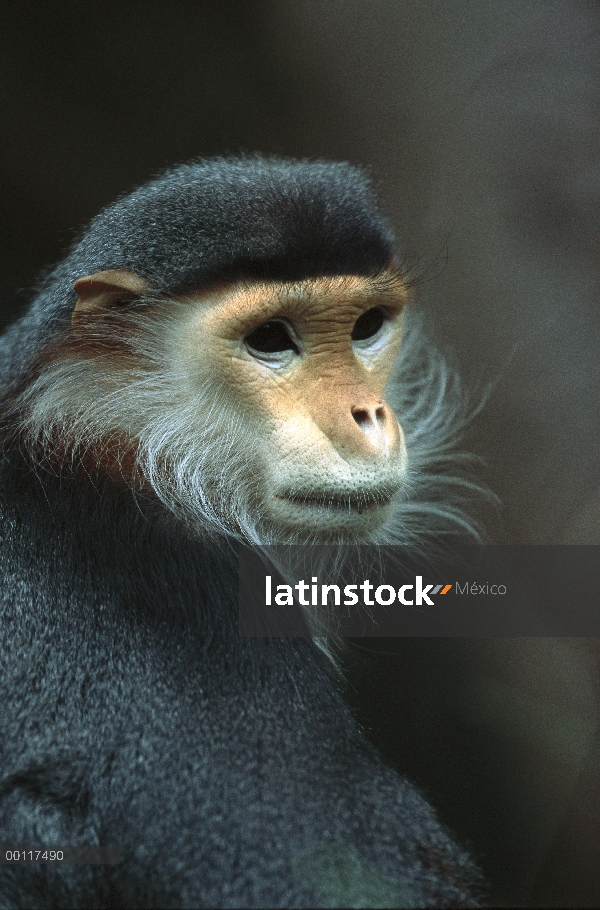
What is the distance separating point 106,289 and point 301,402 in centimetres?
34

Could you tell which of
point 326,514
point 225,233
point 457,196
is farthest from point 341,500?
point 457,196

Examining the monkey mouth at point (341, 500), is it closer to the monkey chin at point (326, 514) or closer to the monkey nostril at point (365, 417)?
the monkey chin at point (326, 514)

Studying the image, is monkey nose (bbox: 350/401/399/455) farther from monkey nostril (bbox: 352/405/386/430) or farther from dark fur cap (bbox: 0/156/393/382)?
dark fur cap (bbox: 0/156/393/382)

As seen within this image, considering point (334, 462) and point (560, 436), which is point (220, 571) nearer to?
point (334, 462)

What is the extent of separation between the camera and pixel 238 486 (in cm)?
129

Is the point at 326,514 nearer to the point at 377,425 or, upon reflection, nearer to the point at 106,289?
the point at 377,425

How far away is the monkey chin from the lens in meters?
1.23

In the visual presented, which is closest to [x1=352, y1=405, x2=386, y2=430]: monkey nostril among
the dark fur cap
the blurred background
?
the dark fur cap

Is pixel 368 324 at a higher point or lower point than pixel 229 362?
higher

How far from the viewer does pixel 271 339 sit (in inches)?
49.2

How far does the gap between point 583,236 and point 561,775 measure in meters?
0.97

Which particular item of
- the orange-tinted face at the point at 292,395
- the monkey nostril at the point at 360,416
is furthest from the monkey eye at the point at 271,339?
the monkey nostril at the point at 360,416

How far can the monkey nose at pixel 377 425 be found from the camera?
3.98 ft

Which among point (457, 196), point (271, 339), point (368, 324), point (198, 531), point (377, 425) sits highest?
point (457, 196)
